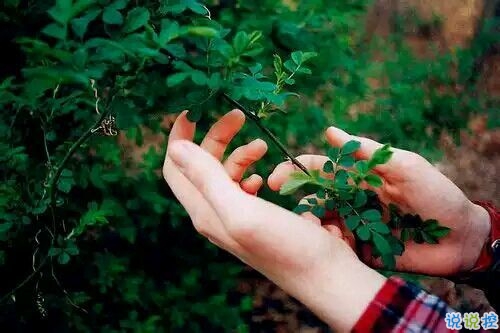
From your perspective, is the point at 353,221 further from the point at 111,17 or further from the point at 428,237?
the point at 111,17

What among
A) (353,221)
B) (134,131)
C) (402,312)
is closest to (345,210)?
(353,221)

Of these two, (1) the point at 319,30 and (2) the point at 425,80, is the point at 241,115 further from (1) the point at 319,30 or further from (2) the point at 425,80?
(2) the point at 425,80

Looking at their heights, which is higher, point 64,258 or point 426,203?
point 426,203

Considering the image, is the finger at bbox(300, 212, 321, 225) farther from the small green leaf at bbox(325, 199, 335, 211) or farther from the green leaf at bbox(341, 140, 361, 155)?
the green leaf at bbox(341, 140, 361, 155)

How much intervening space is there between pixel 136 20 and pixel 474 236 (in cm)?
110

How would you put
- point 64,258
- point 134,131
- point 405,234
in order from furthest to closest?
point 134,131
point 64,258
point 405,234

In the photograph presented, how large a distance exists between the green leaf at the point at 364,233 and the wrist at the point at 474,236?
468 mm

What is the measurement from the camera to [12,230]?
1.55 meters

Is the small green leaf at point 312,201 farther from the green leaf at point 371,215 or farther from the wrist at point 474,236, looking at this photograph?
the wrist at point 474,236

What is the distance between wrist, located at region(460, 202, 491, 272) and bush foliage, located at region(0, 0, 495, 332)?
640 millimetres

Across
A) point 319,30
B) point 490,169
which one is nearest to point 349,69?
point 319,30

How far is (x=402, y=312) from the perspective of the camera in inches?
42.1

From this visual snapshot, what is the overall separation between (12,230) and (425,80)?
2126 mm

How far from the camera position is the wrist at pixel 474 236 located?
4.91 feet
